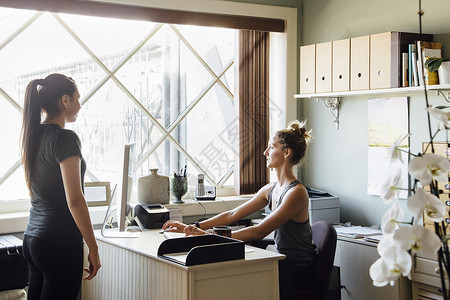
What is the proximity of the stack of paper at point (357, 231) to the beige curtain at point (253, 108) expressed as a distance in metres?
0.95

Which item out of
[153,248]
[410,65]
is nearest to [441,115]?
[153,248]

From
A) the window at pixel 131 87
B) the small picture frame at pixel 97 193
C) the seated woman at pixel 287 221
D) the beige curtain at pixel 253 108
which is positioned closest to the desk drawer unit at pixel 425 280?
the seated woman at pixel 287 221

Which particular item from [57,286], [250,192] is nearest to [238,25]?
[250,192]

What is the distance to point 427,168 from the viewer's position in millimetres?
1079

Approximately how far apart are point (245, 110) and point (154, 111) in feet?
2.39

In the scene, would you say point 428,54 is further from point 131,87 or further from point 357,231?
point 131,87

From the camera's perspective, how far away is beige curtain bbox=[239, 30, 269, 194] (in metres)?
4.52

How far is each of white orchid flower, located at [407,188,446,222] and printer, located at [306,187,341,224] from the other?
2.94m

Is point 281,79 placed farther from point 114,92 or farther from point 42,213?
point 42,213

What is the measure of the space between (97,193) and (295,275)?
1.55 metres

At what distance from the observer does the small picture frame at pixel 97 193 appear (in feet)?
12.8

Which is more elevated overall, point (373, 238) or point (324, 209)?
point (324, 209)

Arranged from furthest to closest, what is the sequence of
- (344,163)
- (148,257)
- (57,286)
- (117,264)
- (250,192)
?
(250,192)
(344,163)
(117,264)
(148,257)
(57,286)

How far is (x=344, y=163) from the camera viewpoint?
4.30m
